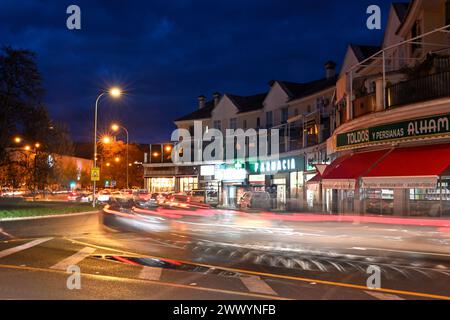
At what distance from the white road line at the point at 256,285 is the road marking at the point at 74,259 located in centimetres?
416

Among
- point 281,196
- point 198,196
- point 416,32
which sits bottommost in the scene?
point 198,196

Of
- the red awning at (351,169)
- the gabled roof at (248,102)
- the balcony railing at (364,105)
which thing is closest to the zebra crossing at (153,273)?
the red awning at (351,169)

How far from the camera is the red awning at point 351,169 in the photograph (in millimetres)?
20156

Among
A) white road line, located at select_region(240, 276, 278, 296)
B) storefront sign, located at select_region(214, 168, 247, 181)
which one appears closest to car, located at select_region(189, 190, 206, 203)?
storefront sign, located at select_region(214, 168, 247, 181)

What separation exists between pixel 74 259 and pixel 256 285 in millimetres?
5368

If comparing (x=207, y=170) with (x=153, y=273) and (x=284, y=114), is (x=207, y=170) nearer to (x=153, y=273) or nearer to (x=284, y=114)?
(x=284, y=114)

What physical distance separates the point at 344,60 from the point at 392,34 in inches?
351

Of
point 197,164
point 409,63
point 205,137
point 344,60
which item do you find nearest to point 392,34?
point 409,63

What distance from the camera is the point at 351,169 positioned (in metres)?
21.0

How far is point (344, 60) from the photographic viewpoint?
39.5m

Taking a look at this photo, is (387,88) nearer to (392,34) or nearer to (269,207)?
(392,34)

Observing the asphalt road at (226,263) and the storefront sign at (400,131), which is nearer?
the asphalt road at (226,263)

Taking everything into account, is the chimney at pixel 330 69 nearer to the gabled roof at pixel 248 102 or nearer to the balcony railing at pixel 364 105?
the gabled roof at pixel 248 102

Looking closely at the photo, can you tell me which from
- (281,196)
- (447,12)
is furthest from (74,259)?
(281,196)
